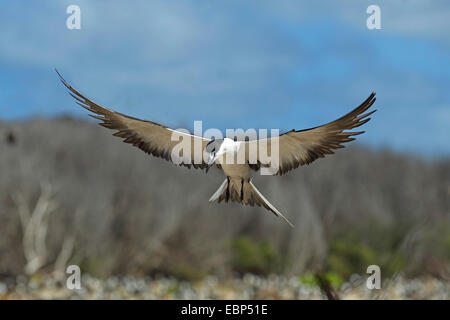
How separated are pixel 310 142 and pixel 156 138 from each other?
2.71 ft

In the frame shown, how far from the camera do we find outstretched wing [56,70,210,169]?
3.26 m

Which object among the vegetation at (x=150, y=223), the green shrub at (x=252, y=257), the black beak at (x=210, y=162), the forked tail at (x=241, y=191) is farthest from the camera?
the green shrub at (x=252, y=257)

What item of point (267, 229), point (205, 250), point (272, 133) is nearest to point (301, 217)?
point (267, 229)

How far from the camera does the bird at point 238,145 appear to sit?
3.01m

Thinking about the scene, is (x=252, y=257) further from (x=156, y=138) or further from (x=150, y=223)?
(x=156, y=138)

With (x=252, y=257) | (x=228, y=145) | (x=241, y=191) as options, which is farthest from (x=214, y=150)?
(x=252, y=257)

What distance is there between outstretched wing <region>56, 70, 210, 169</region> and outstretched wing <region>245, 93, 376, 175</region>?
30 centimetres

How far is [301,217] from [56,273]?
6367mm

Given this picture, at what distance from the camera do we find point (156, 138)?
3432 millimetres

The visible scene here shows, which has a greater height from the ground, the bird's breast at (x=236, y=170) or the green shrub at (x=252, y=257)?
the bird's breast at (x=236, y=170)

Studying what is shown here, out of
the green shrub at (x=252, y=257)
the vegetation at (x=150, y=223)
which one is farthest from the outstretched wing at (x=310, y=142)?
the green shrub at (x=252, y=257)

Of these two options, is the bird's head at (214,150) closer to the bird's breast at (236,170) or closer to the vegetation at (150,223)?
the bird's breast at (236,170)

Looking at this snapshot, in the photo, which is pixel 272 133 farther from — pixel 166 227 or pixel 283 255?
pixel 283 255
